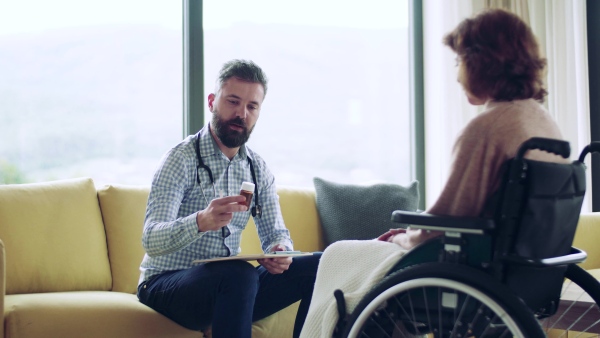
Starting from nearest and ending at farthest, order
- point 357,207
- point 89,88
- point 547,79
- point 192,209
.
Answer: point 192,209 → point 357,207 → point 89,88 → point 547,79

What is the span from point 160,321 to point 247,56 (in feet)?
6.32

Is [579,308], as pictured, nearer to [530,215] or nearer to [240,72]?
[530,215]

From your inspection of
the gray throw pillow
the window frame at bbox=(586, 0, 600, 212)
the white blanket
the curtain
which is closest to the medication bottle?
the white blanket

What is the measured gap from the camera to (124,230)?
2.91m

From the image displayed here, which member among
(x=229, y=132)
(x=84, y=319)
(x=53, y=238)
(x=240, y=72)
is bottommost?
(x=84, y=319)

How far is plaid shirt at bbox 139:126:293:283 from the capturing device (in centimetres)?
221

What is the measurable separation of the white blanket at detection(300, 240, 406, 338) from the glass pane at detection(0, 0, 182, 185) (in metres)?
1.89

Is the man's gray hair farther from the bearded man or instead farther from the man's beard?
the man's beard

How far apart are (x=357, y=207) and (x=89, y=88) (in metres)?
1.35

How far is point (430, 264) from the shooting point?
64.1 inches

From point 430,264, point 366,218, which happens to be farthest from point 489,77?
point 366,218

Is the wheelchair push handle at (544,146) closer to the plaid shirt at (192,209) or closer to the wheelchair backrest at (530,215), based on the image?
the wheelchair backrest at (530,215)

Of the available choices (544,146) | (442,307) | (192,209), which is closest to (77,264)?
(192,209)

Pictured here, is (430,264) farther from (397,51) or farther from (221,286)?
(397,51)
